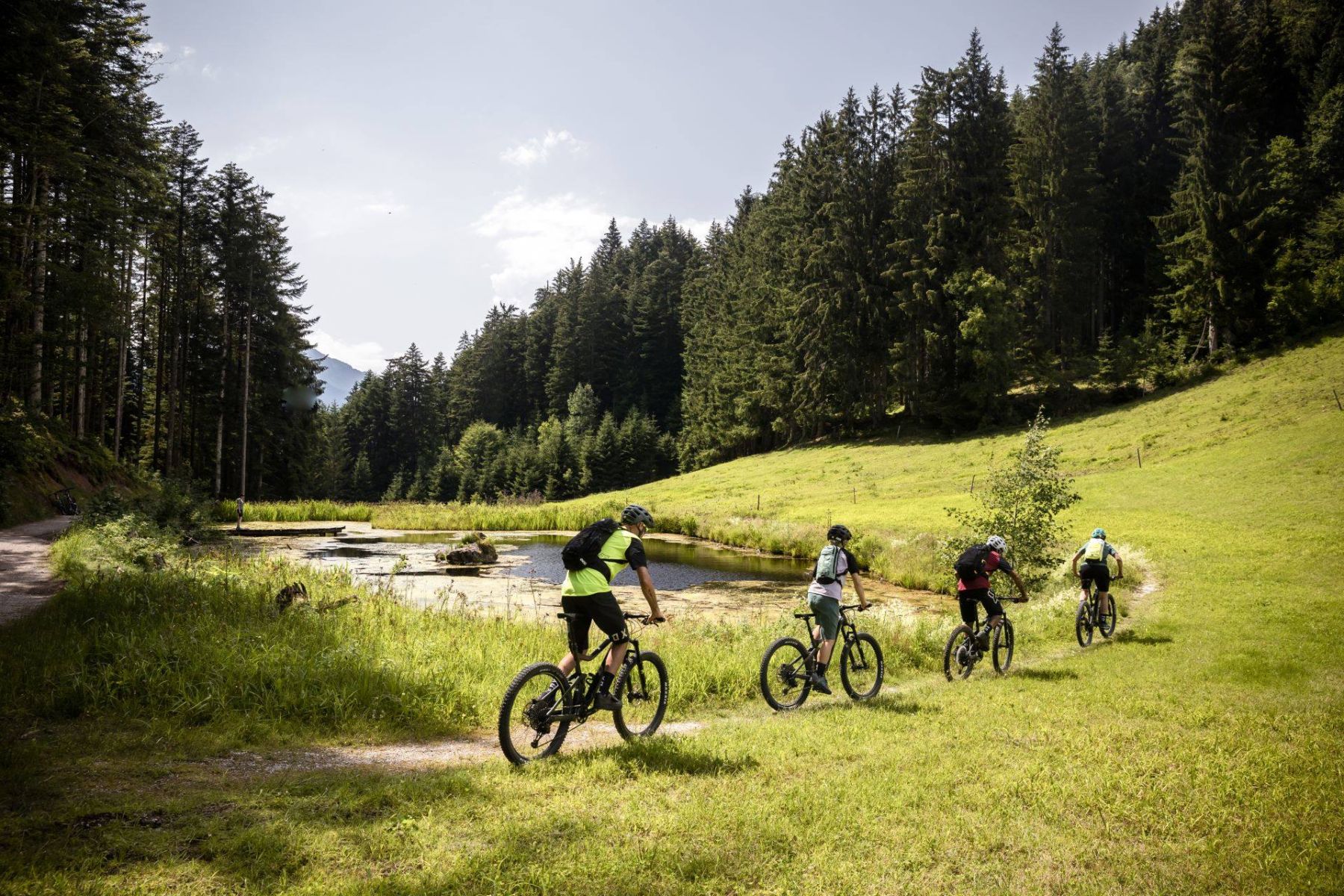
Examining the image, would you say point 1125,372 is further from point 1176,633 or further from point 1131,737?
point 1131,737

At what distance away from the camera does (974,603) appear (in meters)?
11.5

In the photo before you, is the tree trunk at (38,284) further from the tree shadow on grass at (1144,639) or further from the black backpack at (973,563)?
the tree shadow on grass at (1144,639)

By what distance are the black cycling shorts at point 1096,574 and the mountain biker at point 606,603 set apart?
35.7ft

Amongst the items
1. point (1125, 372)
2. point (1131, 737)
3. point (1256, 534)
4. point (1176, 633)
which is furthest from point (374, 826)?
point (1125, 372)

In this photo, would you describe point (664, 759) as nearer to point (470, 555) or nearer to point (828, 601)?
point (828, 601)

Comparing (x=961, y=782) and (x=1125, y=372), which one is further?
(x=1125, y=372)

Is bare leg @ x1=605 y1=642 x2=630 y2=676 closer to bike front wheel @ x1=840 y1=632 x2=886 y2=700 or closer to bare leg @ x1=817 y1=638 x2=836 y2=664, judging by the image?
bare leg @ x1=817 y1=638 x2=836 y2=664

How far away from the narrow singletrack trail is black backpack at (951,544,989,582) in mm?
2183

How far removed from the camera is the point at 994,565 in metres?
11.0

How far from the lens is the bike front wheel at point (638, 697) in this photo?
7266mm

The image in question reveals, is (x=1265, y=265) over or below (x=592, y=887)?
over

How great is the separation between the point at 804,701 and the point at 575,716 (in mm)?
4343

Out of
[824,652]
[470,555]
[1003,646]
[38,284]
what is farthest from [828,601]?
[38,284]

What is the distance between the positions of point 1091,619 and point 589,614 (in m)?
11.9
